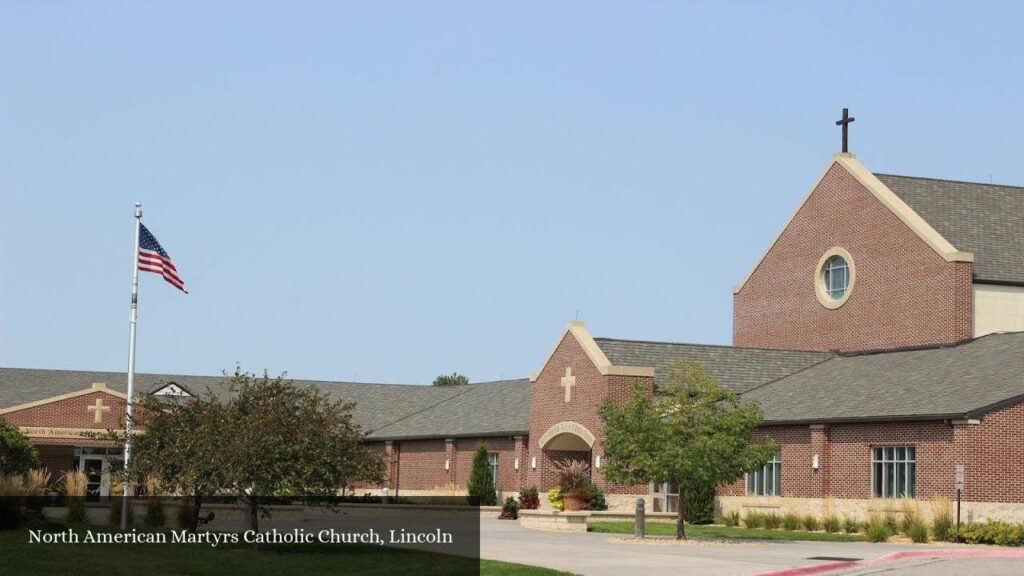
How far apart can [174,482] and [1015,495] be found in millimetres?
22253

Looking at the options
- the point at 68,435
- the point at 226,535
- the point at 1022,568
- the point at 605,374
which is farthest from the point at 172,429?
the point at 68,435

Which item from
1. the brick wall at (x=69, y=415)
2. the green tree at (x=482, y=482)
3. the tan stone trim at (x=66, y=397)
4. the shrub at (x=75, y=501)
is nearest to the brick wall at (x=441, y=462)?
the green tree at (x=482, y=482)

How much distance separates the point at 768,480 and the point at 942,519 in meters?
9.21

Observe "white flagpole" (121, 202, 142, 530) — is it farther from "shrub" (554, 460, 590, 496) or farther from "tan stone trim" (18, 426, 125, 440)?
"tan stone trim" (18, 426, 125, 440)

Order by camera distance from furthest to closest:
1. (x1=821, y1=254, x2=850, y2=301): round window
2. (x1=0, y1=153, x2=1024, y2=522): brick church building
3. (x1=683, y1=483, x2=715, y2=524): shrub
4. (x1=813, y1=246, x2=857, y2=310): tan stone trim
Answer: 1. (x1=821, y1=254, x2=850, y2=301): round window
2. (x1=813, y1=246, x2=857, y2=310): tan stone trim
3. (x1=683, y1=483, x2=715, y2=524): shrub
4. (x1=0, y1=153, x2=1024, y2=522): brick church building

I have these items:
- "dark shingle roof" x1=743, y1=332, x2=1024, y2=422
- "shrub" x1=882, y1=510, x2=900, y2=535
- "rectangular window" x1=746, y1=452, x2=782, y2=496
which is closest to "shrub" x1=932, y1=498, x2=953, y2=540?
"shrub" x1=882, y1=510, x2=900, y2=535

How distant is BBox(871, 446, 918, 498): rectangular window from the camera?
40062mm

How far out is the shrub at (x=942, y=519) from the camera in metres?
36.9

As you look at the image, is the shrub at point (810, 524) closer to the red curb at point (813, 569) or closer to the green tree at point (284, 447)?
the red curb at point (813, 569)

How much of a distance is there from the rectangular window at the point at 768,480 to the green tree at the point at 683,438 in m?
7.95

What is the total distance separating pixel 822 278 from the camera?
56250mm

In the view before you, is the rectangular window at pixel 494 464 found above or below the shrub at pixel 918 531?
above

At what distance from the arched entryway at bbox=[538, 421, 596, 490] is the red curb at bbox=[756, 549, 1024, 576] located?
2070 cm

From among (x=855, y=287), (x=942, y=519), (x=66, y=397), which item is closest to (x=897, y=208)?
(x=855, y=287)
